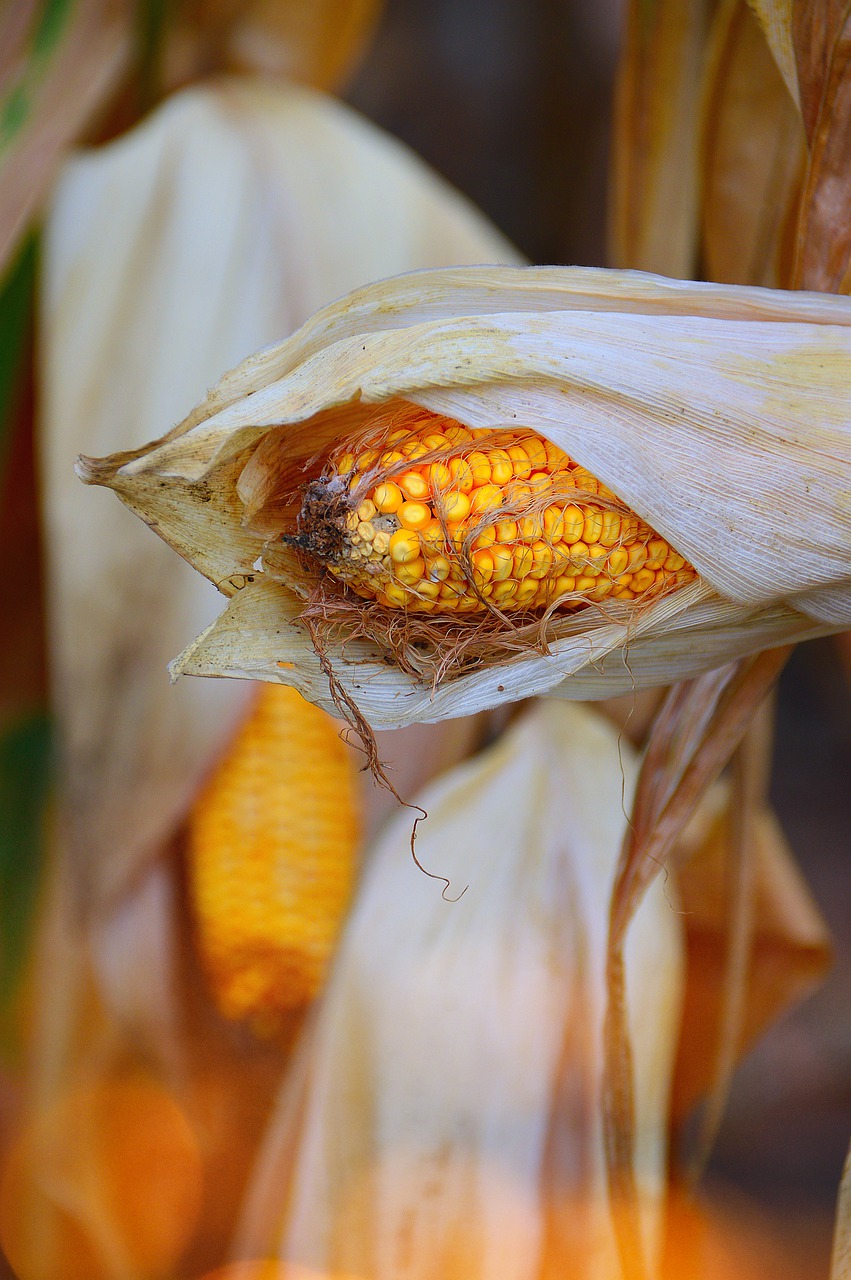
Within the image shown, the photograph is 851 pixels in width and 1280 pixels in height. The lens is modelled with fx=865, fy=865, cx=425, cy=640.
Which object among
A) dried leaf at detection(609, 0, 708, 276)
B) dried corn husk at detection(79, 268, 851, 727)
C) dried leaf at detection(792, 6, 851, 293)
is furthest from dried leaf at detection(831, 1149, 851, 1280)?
dried leaf at detection(609, 0, 708, 276)

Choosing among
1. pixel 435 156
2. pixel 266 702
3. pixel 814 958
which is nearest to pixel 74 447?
pixel 266 702

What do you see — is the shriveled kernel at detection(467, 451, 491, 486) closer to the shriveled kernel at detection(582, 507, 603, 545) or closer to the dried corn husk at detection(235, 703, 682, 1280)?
the shriveled kernel at detection(582, 507, 603, 545)

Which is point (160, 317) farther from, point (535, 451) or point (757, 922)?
point (757, 922)

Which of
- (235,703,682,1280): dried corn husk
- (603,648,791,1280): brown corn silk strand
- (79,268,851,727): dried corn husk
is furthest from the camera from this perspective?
(235,703,682,1280): dried corn husk

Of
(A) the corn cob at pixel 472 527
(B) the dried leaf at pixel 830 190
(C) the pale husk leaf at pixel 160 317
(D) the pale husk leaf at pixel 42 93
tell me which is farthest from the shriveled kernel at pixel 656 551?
(D) the pale husk leaf at pixel 42 93

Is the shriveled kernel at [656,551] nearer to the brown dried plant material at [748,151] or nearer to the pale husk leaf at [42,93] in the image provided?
the brown dried plant material at [748,151]

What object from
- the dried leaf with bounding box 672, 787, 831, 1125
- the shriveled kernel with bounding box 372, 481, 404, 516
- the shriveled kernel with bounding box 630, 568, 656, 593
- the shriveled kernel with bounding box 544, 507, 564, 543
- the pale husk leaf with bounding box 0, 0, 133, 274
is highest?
the pale husk leaf with bounding box 0, 0, 133, 274
